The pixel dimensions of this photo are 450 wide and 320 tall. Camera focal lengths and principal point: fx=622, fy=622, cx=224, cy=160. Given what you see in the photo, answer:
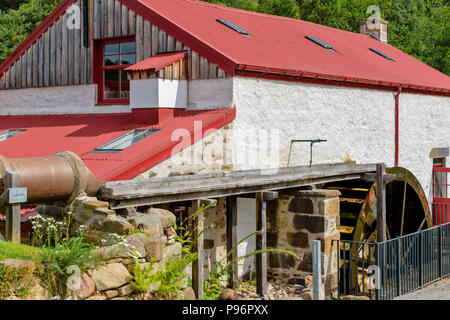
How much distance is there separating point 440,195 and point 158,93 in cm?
1166

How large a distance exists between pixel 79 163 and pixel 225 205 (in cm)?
491

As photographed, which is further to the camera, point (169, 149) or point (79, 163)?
point (169, 149)

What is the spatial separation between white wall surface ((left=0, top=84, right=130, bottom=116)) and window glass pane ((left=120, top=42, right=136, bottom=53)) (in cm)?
111

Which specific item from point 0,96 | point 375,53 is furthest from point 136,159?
point 375,53

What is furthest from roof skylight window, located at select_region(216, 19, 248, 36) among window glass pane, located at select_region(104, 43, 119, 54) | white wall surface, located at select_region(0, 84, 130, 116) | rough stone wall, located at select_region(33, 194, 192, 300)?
rough stone wall, located at select_region(33, 194, 192, 300)

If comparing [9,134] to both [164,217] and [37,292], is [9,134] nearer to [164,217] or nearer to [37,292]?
[164,217]

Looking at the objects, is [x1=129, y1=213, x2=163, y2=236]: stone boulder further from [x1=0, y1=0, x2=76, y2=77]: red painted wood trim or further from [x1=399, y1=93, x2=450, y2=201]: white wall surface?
[x1=399, y1=93, x2=450, y2=201]: white wall surface

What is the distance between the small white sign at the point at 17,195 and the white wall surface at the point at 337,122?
5.51 m

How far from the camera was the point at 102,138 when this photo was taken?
11805mm

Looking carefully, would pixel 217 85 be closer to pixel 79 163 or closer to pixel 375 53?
pixel 79 163

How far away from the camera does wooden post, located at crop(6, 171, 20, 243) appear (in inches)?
253

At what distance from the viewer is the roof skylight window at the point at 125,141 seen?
10.8m

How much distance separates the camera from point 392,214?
1739 centimetres

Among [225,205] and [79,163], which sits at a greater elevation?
[79,163]
